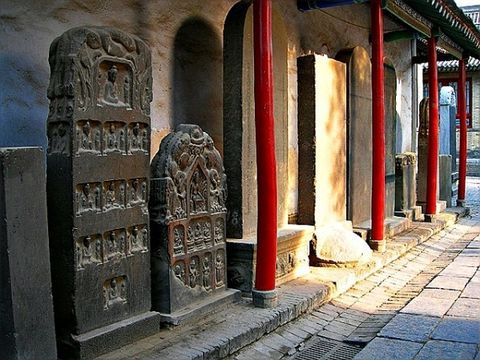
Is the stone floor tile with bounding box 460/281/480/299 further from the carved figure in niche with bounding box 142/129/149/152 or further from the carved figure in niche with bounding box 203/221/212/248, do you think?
the carved figure in niche with bounding box 142/129/149/152

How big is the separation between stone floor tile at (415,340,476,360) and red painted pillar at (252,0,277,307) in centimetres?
108

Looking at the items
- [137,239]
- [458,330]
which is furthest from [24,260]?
[458,330]

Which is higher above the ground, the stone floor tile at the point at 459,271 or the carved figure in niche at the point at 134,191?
the carved figure in niche at the point at 134,191

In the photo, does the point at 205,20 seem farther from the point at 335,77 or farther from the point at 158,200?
the point at 158,200

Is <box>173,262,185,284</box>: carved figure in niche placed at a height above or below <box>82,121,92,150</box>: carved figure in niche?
below

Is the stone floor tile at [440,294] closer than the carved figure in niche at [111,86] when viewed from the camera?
No

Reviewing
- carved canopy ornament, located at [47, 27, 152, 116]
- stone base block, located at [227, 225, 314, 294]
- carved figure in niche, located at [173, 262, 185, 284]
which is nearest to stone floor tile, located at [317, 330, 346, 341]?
stone base block, located at [227, 225, 314, 294]

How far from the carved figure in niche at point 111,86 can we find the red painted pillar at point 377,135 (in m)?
3.77

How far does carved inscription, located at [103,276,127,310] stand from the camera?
135 inches

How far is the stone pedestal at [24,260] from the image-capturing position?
2.75 m

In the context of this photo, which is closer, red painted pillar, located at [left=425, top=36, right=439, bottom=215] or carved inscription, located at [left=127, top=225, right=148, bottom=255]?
carved inscription, located at [left=127, top=225, right=148, bottom=255]

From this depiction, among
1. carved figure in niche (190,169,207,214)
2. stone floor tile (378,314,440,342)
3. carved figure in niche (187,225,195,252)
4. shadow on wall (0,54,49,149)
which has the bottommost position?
stone floor tile (378,314,440,342)

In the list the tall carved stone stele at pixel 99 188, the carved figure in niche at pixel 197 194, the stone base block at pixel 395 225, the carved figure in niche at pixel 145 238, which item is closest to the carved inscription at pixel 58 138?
the tall carved stone stele at pixel 99 188

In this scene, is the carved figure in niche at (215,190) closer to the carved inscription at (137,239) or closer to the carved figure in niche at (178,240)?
the carved figure in niche at (178,240)
